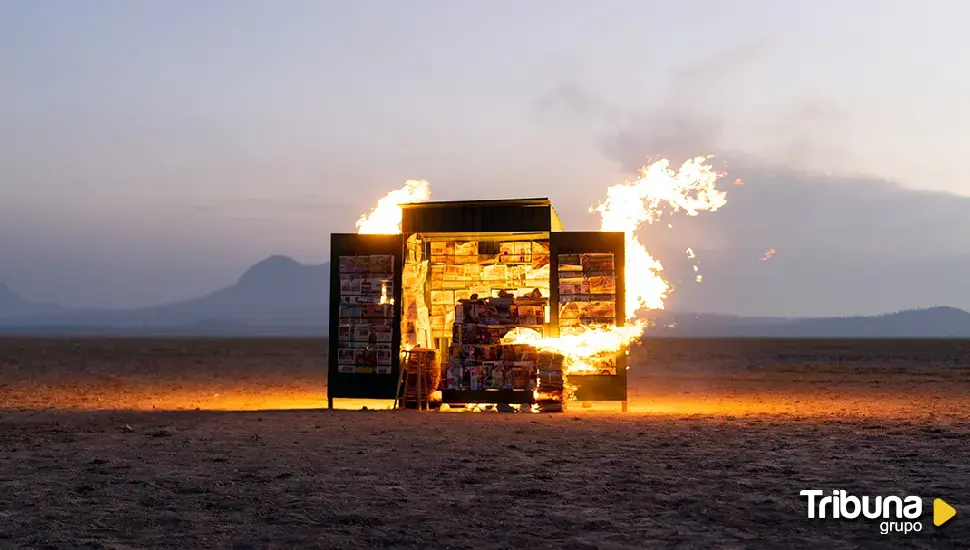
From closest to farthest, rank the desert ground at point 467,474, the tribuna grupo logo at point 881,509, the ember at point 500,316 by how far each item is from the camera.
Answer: the desert ground at point 467,474 < the tribuna grupo logo at point 881,509 < the ember at point 500,316

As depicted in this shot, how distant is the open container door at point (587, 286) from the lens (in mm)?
18453

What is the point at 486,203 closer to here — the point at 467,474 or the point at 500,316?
the point at 500,316

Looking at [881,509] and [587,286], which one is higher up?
[587,286]

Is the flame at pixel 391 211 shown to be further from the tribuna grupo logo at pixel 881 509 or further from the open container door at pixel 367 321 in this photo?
the tribuna grupo logo at pixel 881 509

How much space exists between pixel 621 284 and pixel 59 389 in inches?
681

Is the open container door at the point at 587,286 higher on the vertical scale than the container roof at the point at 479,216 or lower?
lower

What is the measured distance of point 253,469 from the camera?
11.1 m

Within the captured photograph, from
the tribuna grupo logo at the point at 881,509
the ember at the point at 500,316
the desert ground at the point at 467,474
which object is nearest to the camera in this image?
the desert ground at the point at 467,474

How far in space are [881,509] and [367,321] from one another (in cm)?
1221

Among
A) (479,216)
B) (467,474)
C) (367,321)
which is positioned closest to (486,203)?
A: (479,216)

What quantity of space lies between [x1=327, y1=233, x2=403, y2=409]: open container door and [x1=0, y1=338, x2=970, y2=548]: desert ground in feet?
2.66

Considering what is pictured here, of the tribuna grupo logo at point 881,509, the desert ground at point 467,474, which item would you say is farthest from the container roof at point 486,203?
the tribuna grupo logo at point 881,509

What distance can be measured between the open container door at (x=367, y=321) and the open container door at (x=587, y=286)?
3422 millimetres

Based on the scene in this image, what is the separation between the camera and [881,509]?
28.4 ft
